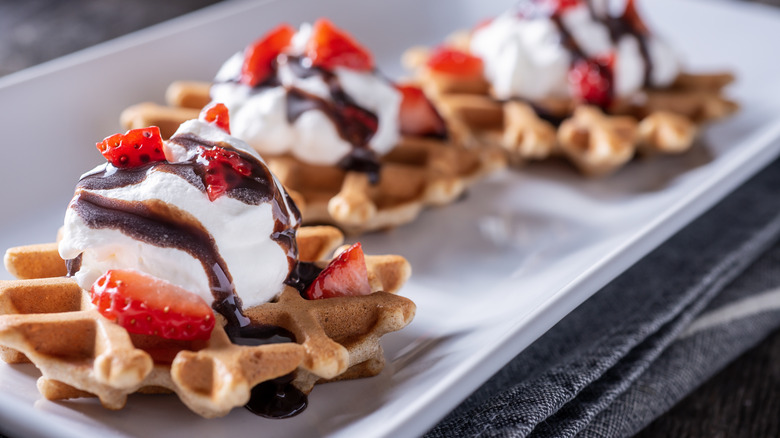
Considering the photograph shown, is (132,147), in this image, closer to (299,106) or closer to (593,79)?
(299,106)

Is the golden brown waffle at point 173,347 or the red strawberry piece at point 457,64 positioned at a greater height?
the red strawberry piece at point 457,64

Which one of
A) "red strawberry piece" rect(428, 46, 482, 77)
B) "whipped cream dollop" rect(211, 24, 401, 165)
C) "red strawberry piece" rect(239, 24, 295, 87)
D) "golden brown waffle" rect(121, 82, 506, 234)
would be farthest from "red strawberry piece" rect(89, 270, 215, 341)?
"red strawberry piece" rect(428, 46, 482, 77)

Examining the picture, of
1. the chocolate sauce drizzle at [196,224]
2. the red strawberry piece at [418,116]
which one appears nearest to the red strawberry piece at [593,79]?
the red strawberry piece at [418,116]

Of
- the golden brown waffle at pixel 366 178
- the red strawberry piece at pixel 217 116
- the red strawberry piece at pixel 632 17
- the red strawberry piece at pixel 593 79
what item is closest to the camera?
the red strawberry piece at pixel 217 116

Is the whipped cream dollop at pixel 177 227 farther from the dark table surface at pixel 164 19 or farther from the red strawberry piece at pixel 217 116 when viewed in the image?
the dark table surface at pixel 164 19

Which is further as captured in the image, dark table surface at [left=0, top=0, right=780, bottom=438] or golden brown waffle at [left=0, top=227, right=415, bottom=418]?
dark table surface at [left=0, top=0, right=780, bottom=438]

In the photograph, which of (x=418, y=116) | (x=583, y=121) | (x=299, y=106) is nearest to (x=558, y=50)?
(x=583, y=121)

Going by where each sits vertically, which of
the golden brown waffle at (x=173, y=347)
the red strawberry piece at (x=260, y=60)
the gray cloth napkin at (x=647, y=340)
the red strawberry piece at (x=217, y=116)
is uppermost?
the red strawberry piece at (x=260, y=60)

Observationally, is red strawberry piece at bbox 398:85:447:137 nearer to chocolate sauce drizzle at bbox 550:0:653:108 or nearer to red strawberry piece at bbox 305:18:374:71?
red strawberry piece at bbox 305:18:374:71
